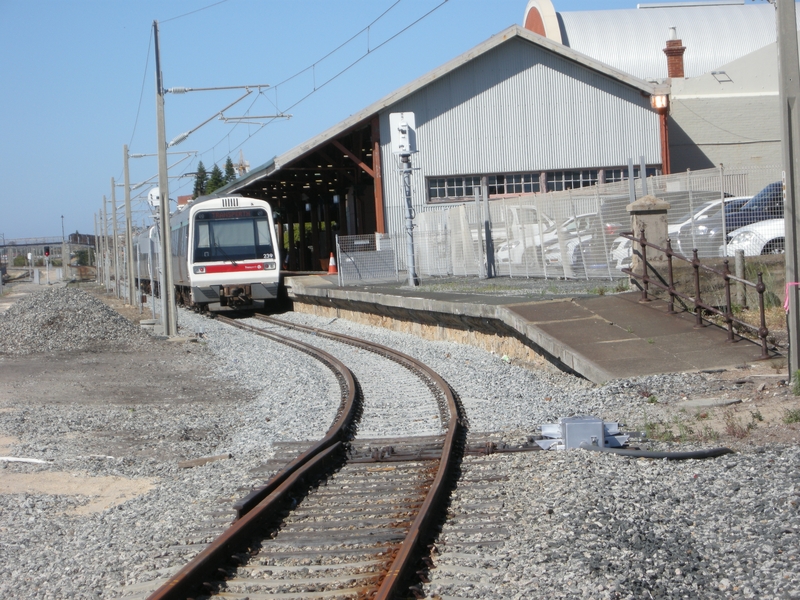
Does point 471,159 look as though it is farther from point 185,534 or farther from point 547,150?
point 185,534

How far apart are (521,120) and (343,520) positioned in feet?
84.7

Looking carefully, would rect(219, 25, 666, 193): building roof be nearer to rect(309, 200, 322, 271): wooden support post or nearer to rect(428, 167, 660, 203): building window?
rect(428, 167, 660, 203): building window

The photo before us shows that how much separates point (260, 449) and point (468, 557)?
354cm

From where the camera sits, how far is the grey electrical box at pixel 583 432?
6.89 metres

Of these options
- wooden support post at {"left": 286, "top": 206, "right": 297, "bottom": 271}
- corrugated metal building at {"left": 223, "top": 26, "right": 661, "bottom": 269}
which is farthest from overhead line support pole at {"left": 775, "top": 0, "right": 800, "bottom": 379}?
wooden support post at {"left": 286, "top": 206, "right": 297, "bottom": 271}

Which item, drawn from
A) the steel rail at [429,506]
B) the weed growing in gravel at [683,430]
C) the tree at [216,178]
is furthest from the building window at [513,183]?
the tree at [216,178]

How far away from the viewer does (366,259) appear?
973 inches

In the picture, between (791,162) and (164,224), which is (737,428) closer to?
(791,162)

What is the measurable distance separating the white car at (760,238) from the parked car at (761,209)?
0.08 meters

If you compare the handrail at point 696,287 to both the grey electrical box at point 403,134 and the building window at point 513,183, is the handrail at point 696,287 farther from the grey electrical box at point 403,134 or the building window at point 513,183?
the building window at point 513,183

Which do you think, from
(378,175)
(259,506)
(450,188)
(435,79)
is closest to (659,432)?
(259,506)

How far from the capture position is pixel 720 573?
4.24m

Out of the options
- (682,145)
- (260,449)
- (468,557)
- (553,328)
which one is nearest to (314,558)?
(468,557)

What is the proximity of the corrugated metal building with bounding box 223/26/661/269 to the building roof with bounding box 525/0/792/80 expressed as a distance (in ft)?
49.1
